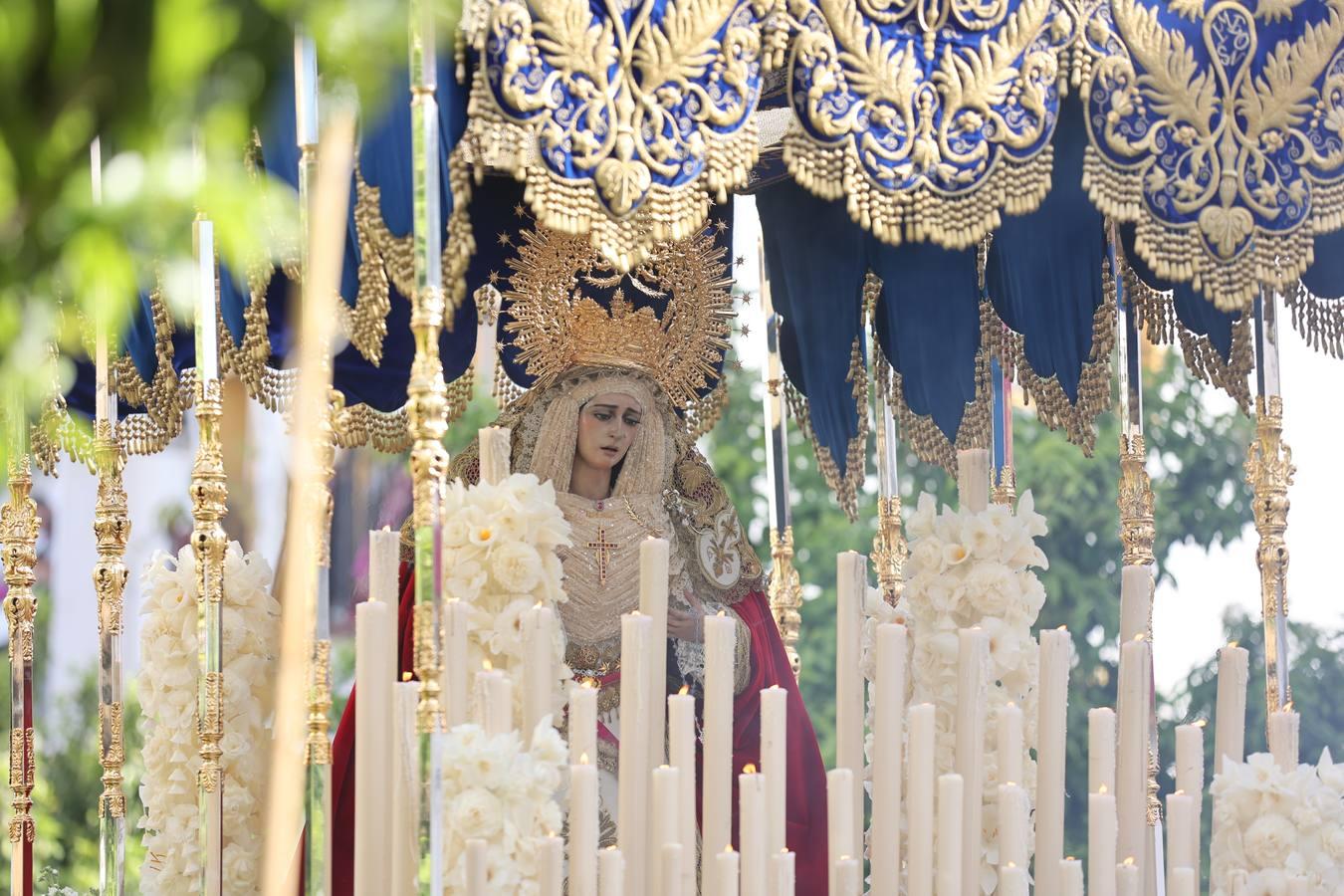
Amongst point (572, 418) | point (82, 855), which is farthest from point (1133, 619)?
point (82, 855)

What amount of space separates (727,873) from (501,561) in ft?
3.43

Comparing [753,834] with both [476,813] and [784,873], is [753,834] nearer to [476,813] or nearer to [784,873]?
[784,873]

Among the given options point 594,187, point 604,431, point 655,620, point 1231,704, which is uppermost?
point 594,187

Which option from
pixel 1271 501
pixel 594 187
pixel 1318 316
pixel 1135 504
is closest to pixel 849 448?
pixel 1135 504

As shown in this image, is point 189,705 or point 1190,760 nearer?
point 1190,760

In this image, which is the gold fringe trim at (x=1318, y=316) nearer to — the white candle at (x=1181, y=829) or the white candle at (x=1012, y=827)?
the white candle at (x=1181, y=829)

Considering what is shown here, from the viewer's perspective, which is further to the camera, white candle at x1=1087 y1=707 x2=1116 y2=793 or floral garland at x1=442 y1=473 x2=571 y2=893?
white candle at x1=1087 y1=707 x2=1116 y2=793

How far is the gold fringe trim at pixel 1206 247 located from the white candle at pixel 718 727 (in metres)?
1.20

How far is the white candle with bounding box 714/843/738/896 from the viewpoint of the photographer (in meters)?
3.72

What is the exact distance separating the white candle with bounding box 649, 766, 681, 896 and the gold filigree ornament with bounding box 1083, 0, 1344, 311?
4.95 feet

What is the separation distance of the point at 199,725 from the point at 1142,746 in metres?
2.13

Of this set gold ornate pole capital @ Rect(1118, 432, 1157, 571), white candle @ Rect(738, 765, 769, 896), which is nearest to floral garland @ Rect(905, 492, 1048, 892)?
gold ornate pole capital @ Rect(1118, 432, 1157, 571)

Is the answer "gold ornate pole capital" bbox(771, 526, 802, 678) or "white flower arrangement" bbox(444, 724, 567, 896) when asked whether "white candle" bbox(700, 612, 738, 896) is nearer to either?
"white flower arrangement" bbox(444, 724, 567, 896)

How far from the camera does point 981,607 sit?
4941 mm
